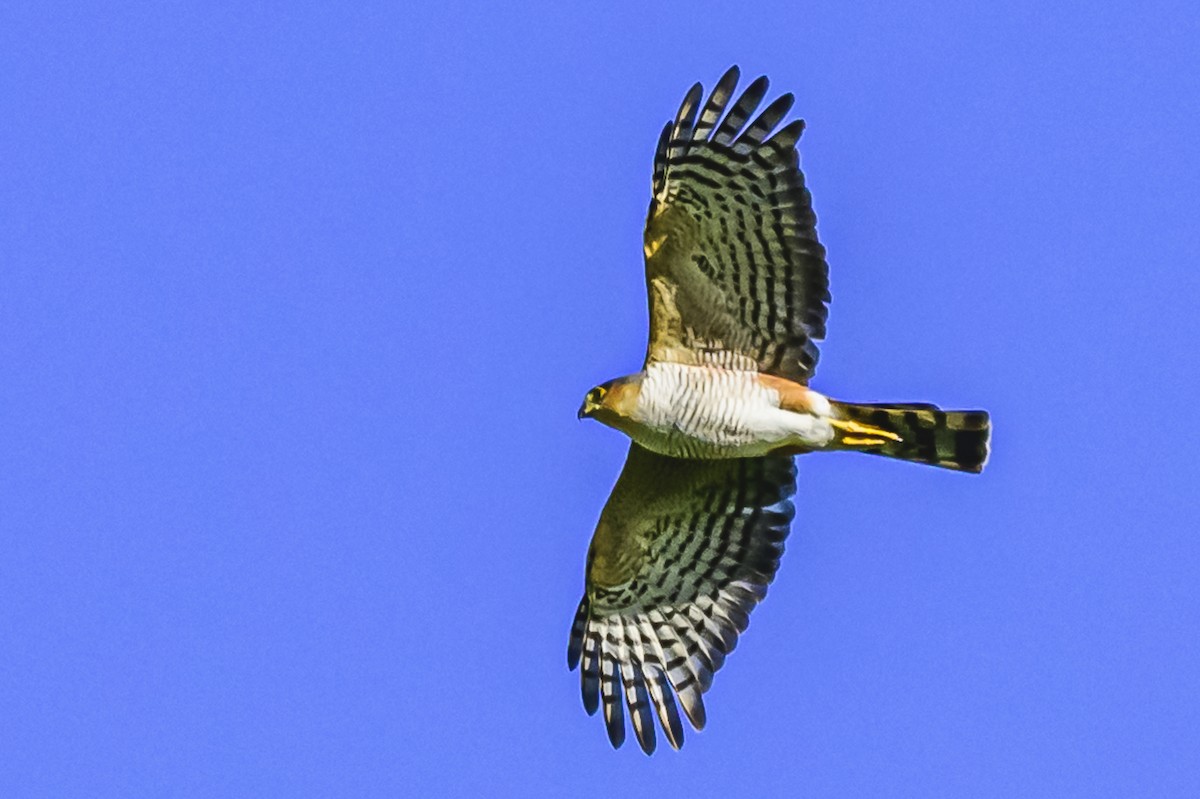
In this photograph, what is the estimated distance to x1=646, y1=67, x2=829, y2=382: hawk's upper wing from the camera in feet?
38.1

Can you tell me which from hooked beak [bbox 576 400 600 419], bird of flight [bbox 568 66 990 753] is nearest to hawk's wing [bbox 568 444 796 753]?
bird of flight [bbox 568 66 990 753]

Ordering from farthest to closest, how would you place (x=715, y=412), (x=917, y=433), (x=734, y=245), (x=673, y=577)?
Answer: (x=673, y=577) < (x=917, y=433) < (x=715, y=412) < (x=734, y=245)

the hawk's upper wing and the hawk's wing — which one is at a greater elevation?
the hawk's upper wing

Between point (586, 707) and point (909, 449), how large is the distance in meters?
2.54

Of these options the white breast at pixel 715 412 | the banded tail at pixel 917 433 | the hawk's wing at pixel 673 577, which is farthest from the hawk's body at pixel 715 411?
the hawk's wing at pixel 673 577

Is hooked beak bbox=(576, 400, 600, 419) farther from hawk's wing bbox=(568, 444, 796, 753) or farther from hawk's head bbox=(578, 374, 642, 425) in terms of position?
hawk's wing bbox=(568, 444, 796, 753)

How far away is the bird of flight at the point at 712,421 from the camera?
11.6 meters

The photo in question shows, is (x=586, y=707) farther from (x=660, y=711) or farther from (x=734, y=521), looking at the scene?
(x=734, y=521)

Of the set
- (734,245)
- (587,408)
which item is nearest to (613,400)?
(587,408)

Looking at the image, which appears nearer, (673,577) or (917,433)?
(917,433)

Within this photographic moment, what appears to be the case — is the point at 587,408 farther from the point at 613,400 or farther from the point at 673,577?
the point at 673,577

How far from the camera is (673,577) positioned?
43.3ft

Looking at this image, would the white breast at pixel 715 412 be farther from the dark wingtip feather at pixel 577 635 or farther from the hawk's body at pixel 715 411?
the dark wingtip feather at pixel 577 635

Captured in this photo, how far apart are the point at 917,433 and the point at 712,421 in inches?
46.2
